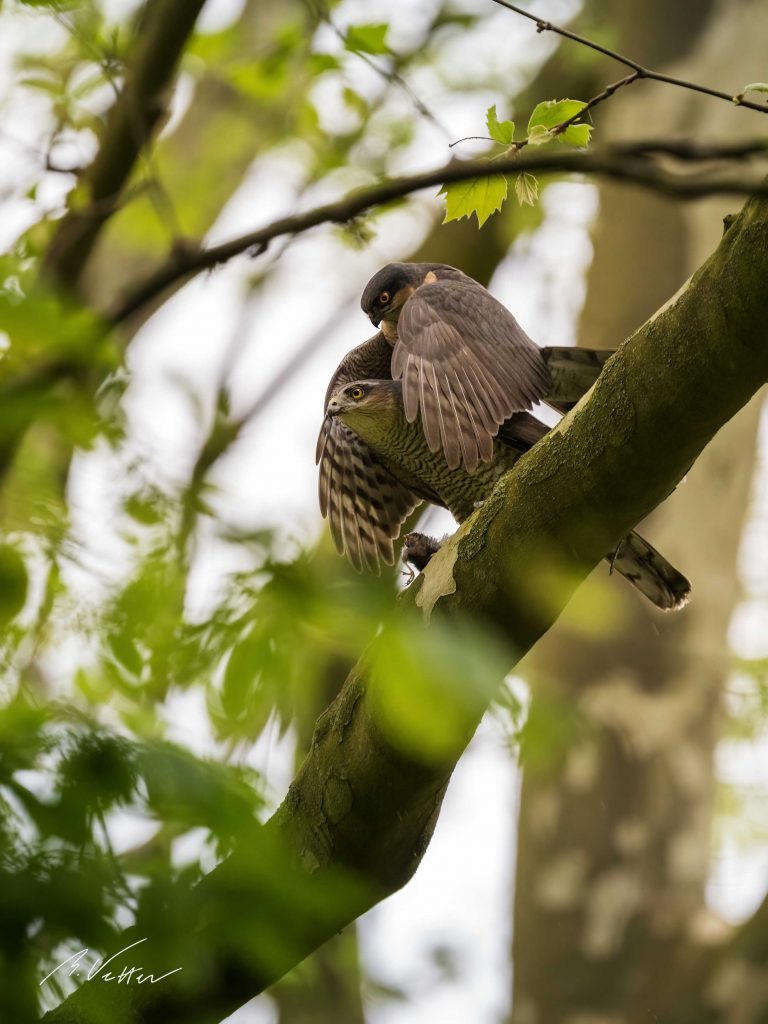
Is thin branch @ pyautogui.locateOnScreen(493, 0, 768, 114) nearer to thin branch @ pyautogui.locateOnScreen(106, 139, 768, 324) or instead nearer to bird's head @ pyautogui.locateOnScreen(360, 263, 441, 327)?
thin branch @ pyautogui.locateOnScreen(106, 139, 768, 324)

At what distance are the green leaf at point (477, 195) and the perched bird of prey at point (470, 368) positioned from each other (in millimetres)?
1067

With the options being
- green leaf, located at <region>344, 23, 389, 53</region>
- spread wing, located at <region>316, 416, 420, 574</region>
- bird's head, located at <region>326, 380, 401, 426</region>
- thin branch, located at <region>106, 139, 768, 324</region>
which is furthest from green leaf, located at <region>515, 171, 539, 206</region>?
spread wing, located at <region>316, 416, 420, 574</region>

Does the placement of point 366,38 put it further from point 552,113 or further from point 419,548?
point 419,548

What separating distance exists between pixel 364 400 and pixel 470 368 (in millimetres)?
709

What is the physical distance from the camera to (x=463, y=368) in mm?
4023

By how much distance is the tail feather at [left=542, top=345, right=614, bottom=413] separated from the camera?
4.27m

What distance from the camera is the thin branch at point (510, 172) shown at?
4.63 ft

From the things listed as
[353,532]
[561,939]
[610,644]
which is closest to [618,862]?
[561,939]

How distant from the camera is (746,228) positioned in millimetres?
2420

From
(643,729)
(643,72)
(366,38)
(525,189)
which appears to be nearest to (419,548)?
(525,189)

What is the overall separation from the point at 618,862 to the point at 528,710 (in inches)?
225

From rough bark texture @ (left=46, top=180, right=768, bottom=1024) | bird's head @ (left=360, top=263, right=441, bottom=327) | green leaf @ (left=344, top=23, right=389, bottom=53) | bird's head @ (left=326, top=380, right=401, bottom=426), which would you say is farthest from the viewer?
bird's head @ (left=360, top=263, right=441, bottom=327)

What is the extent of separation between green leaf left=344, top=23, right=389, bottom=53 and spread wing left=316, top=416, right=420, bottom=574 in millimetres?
1673
